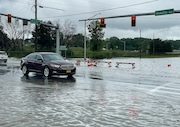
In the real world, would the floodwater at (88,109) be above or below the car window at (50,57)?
below

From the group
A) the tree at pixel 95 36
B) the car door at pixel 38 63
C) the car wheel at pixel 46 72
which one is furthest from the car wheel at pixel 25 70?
the tree at pixel 95 36

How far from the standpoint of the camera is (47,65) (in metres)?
20.1

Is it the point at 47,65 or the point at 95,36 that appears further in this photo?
the point at 95,36

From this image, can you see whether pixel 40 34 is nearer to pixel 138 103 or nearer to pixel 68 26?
pixel 68 26

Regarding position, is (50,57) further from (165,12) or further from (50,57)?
(165,12)

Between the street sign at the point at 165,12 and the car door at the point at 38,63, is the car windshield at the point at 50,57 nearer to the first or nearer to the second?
the car door at the point at 38,63

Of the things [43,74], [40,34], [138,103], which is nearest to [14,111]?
[138,103]

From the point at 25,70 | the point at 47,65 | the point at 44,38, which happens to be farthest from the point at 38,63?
the point at 44,38

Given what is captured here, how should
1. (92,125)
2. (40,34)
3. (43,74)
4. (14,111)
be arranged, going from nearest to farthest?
(92,125), (14,111), (43,74), (40,34)

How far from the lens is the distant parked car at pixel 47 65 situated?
63.9 ft

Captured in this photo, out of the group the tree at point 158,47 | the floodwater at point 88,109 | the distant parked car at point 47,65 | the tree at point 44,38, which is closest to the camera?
the floodwater at point 88,109

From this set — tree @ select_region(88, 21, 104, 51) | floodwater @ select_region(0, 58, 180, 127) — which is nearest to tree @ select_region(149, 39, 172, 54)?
tree @ select_region(88, 21, 104, 51)

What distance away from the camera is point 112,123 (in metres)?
7.36

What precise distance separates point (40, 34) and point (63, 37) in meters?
19.8
